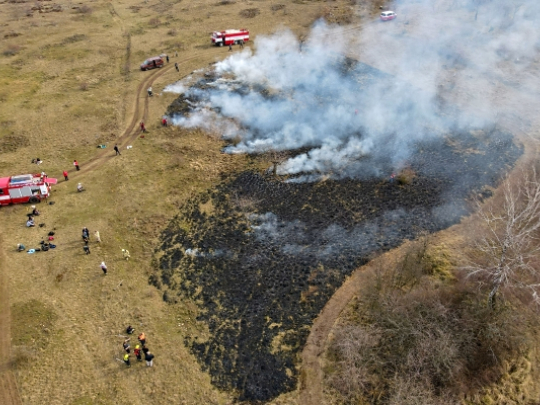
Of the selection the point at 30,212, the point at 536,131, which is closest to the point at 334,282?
the point at 30,212

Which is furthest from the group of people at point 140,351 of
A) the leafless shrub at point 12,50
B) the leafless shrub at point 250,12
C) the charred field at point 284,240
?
the leafless shrub at point 250,12

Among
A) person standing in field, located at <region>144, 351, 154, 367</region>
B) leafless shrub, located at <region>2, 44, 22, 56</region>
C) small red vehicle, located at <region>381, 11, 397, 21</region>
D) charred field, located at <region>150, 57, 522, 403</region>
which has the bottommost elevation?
person standing in field, located at <region>144, 351, 154, 367</region>

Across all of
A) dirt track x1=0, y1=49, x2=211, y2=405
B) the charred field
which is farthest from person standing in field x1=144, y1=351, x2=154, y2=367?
dirt track x1=0, y1=49, x2=211, y2=405

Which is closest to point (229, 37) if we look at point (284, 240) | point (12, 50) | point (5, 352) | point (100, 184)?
point (12, 50)

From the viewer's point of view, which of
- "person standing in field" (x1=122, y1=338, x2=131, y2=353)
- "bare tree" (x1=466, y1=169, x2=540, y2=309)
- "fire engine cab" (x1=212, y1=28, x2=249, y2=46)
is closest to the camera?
"bare tree" (x1=466, y1=169, x2=540, y2=309)

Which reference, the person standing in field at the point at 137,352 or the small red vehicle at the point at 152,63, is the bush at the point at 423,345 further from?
the small red vehicle at the point at 152,63

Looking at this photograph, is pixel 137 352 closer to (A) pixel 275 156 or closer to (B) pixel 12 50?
(A) pixel 275 156

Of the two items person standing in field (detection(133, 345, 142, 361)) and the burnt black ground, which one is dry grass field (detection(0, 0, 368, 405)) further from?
the burnt black ground
